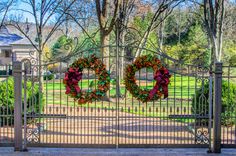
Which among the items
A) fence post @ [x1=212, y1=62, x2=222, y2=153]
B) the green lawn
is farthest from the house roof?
fence post @ [x1=212, y1=62, x2=222, y2=153]

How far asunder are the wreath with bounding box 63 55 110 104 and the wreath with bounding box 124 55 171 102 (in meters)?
0.46

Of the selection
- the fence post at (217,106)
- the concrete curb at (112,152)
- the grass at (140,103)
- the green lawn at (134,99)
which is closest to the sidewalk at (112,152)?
the concrete curb at (112,152)

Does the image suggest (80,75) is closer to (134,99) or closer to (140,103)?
(140,103)

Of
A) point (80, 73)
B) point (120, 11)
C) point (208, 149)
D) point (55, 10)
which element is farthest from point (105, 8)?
point (208, 149)

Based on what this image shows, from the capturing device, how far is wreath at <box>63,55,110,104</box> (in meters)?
6.25

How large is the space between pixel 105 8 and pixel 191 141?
26.9 feet

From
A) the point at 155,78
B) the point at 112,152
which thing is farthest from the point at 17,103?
the point at 155,78

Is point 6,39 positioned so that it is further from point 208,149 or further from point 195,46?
point 208,149

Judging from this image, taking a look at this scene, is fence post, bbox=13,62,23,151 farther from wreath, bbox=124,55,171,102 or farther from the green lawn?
wreath, bbox=124,55,171,102

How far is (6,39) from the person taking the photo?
1009 inches

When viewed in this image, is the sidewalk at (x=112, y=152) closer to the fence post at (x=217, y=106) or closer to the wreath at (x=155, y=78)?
the fence post at (x=217, y=106)

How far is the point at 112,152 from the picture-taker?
5.98 meters

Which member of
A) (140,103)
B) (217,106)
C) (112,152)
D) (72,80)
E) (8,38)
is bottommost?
(112,152)

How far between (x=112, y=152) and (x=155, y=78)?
1631mm
